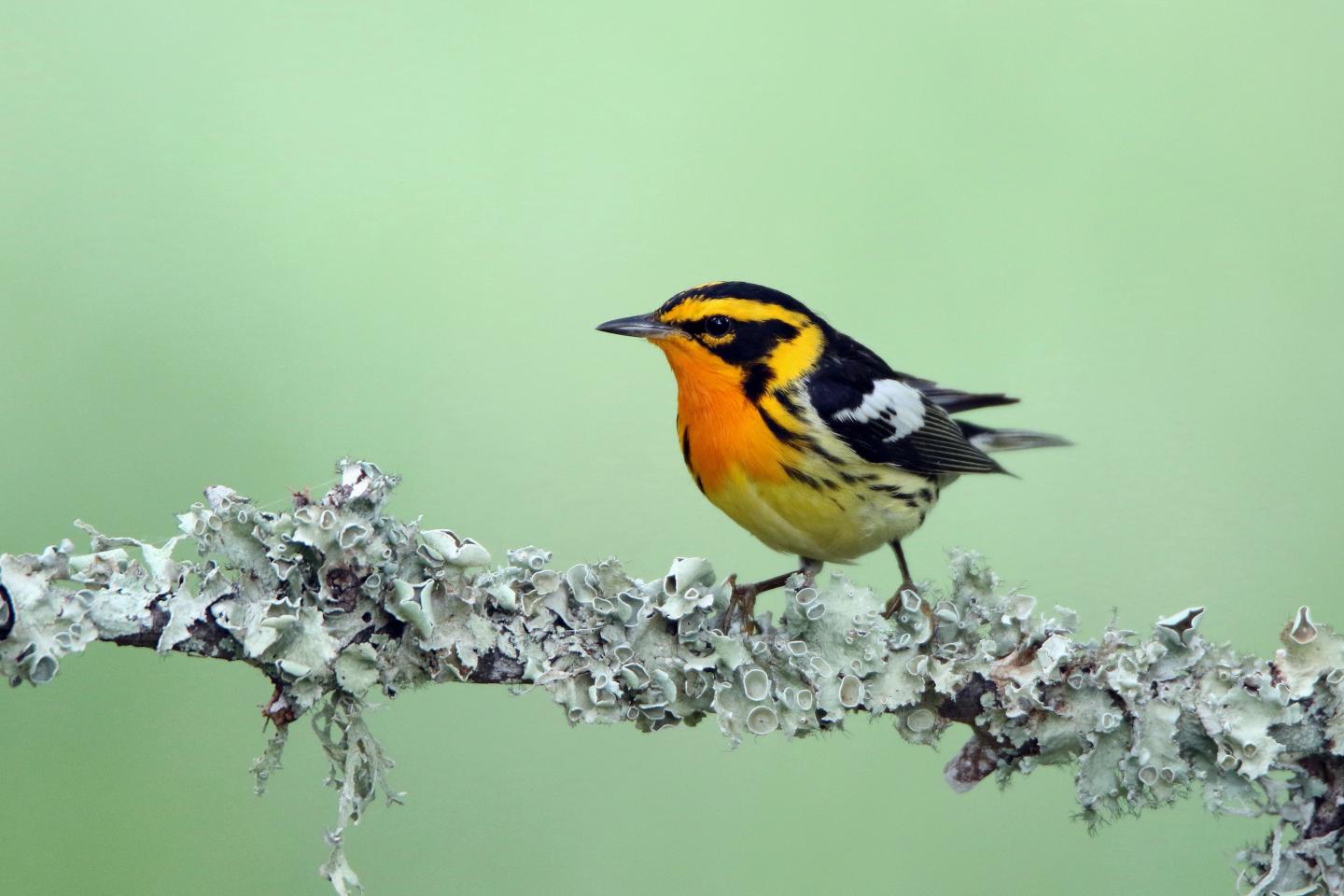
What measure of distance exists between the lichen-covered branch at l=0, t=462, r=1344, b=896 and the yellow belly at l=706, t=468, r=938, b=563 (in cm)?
70

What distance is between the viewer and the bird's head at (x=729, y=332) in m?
3.08

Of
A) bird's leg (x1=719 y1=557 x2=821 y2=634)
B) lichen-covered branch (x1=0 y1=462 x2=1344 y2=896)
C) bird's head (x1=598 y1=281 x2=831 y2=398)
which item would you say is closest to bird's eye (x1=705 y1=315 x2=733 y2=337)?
bird's head (x1=598 y1=281 x2=831 y2=398)

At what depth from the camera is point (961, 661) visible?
2.33m

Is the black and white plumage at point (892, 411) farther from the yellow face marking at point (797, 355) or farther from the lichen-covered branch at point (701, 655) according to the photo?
the lichen-covered branch at point (701, 655)

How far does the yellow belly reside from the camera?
10.2 ft

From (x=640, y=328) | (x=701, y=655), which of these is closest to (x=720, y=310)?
(x=640, y=328)

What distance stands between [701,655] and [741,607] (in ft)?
1.05

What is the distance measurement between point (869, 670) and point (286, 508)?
3.29ft

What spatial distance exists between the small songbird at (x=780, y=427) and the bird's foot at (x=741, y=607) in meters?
0.31

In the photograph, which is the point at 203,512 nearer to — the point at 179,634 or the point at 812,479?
the point at 179,634

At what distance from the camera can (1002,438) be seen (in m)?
4.07

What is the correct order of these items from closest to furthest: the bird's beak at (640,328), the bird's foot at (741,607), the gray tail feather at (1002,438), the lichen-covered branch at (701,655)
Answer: the lichen-covered branch at (701,655) → the bird's foot at (741,607) → the bird's beak at (640,328) → the gray tail feather at (1002,438)

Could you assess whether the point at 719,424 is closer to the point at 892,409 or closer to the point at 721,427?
the point at 721,427

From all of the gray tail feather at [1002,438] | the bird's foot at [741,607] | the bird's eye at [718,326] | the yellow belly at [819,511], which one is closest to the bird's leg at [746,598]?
the bird's foot at [741,607]
